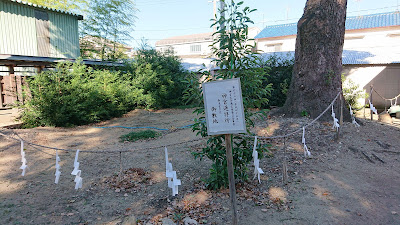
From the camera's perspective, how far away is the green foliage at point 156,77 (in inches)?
614

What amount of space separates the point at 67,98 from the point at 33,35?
5.47 metres

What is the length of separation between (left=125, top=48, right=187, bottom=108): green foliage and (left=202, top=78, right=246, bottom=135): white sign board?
12.2 m

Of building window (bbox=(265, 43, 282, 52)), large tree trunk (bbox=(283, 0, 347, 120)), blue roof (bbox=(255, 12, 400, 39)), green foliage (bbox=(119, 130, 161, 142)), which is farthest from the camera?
building window (bbox=(265, 43, 282, 52))

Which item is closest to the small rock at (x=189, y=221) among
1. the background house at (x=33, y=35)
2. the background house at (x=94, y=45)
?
the background house at (x=33, y=35)

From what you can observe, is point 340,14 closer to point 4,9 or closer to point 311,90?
point 311,90

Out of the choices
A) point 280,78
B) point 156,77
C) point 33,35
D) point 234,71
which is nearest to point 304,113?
point 234,71

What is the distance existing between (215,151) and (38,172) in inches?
141

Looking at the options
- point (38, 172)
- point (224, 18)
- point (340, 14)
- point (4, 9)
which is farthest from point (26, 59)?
point (340, 14)

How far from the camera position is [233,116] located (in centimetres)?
301

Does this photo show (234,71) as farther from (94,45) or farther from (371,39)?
(371,39)

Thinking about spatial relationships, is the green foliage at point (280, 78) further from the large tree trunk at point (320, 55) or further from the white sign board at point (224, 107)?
the white sign board at point (224, 107)

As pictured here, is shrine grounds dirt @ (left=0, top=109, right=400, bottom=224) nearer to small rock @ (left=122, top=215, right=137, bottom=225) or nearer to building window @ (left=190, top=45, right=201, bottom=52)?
small rock @ (left=122, top=215, right=137, bottom=225)

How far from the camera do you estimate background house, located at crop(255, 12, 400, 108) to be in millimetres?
14031

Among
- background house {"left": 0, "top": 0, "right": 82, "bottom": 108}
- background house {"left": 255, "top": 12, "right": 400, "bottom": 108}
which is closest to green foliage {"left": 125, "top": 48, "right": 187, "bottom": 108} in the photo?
background house {"left": 0, "top": 0, "right": 82, "bottom": 108}
